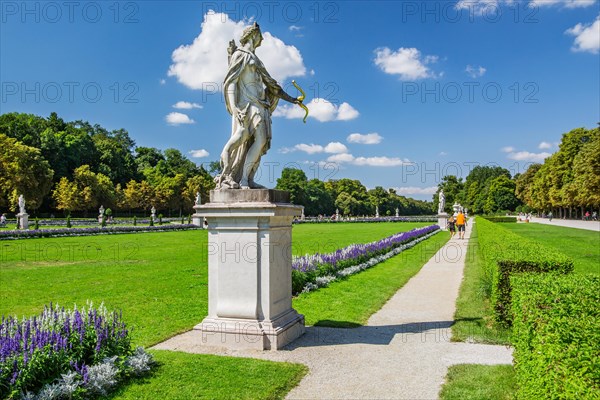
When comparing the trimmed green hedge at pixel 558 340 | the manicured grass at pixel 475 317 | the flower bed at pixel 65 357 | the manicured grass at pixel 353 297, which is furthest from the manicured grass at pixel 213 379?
the manicured grass at pixel 475 317

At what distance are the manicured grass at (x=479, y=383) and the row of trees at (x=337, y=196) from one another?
64666mm

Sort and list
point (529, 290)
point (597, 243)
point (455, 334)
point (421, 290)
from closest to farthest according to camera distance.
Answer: point (529, 290) < point (455, 334) < point (421, 290) < point (597, 243)

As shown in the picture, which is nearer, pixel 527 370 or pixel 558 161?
pixel 527 370

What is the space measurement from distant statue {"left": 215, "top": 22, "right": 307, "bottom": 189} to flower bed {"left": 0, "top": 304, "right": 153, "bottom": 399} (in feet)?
7.98

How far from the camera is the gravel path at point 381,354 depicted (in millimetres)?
4656

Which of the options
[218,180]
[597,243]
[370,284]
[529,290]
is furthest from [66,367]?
[597,243]

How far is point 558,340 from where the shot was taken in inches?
114

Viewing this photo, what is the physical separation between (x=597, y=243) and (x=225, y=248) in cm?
2042

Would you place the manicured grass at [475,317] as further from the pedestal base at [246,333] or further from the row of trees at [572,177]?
the row of trees at [572,177]

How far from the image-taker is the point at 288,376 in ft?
16.2

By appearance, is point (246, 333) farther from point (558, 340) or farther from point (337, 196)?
point (337, 196)

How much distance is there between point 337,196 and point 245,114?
308 ft

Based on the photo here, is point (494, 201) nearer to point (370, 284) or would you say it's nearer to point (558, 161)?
point (558, 161)

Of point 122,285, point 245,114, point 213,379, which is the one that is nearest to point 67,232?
point 122,285
